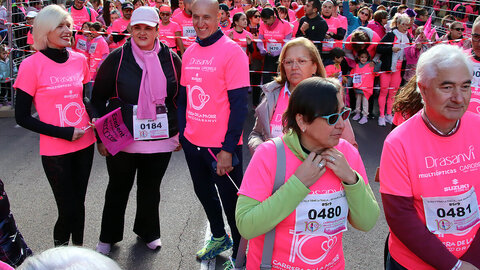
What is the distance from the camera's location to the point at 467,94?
2410 mm

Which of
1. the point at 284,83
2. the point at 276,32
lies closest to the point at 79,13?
the point at 276,32

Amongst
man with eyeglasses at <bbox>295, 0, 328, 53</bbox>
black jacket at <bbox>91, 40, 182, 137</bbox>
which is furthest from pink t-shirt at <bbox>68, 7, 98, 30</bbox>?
black jacket at <bbox>91, 40, 182, 137</bbox>

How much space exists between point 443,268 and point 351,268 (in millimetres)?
1917

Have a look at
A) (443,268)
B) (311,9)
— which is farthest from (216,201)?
(311,9)

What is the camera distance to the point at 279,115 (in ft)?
11.2

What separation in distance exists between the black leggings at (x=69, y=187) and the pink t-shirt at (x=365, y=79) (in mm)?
6462

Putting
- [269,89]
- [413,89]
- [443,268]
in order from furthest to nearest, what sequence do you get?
1. [269,89]
2. [413,89]
3. [443,268]

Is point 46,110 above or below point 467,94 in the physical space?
below

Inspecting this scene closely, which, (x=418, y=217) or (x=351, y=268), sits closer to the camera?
(x=418, y=217)

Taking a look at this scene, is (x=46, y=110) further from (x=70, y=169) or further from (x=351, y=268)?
(x=351, y=268)

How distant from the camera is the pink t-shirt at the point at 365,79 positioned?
30.2 ft

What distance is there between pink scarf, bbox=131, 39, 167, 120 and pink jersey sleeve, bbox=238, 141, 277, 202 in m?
1.80

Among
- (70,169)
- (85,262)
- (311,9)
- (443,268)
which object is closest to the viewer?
(85,262)

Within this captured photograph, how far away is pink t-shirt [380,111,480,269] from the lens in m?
2.38
